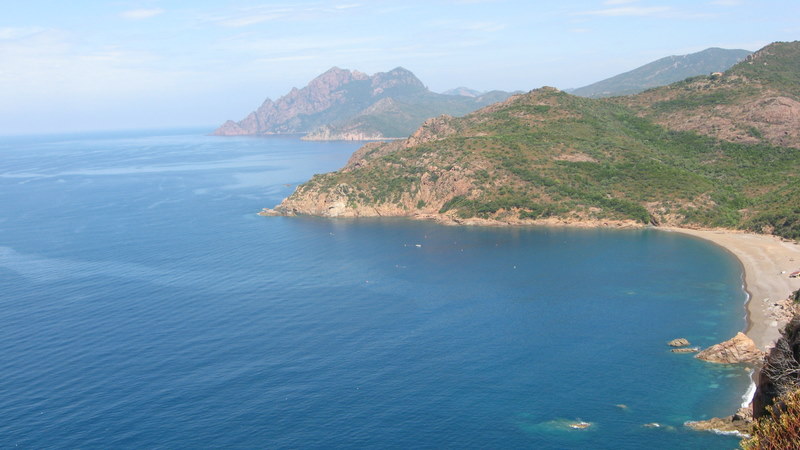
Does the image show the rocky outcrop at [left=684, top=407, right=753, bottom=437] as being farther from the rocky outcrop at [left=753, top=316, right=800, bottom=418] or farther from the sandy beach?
the rocky outcrop at [left=753, top=316, right=800, bottom=418]

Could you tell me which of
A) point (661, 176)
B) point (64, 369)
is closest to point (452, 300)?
point (64, 369)

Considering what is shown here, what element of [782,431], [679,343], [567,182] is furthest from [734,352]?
[567,182]

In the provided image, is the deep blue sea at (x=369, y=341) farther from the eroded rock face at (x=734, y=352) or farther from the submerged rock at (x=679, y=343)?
the eroded rock face at (x=734, y=352)

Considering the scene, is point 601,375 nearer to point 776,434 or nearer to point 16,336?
point 776,434

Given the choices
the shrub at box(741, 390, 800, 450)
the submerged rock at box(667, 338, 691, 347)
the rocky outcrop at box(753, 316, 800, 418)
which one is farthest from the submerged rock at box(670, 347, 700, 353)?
the shrub at box(741, 390, 800, 450)

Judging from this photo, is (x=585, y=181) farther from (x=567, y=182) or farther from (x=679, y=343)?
(x=679, y=343)

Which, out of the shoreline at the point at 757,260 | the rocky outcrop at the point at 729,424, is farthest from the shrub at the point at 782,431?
the shoreline at the point at 757,260

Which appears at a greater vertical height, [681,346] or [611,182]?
[611,182]

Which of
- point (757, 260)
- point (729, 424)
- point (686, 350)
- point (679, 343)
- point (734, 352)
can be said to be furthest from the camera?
point (757, 260)
